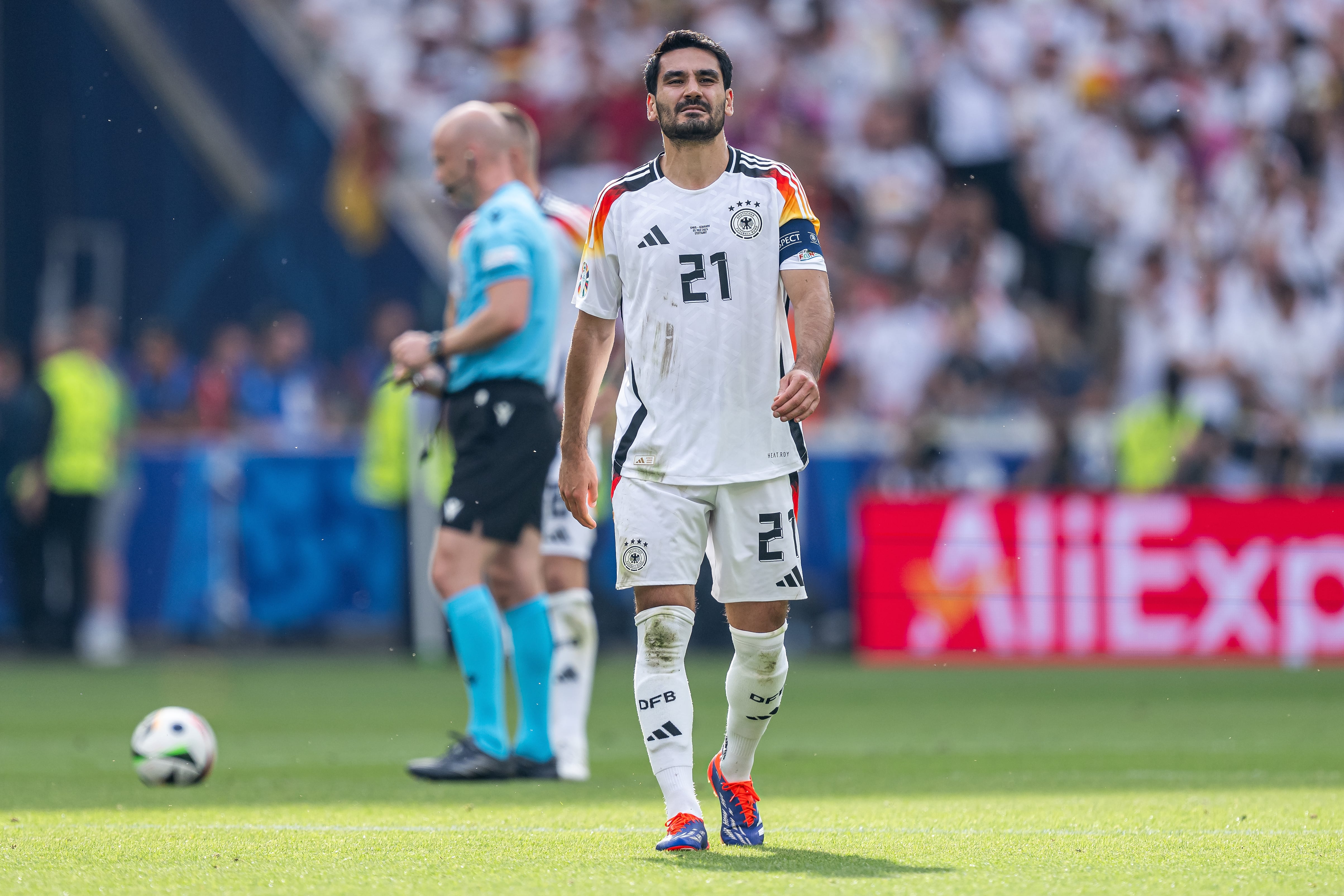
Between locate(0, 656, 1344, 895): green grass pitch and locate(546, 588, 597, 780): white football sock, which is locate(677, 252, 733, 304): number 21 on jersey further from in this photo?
locate(546, 588, 597, 780): white football sock

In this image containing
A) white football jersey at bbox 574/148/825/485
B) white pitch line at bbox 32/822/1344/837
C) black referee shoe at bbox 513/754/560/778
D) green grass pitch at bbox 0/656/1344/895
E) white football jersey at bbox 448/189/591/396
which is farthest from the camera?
white football jersey at bbox 448/189/591/396

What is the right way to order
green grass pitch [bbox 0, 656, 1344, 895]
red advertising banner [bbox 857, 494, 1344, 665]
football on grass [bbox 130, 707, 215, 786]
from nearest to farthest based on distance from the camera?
green grass pitch [bbox 0, 656, 1344, 895] < football on grass [bbox 130, 707, 215, 786] < red advertising banner [bbox 857, 494, 1344, 665]

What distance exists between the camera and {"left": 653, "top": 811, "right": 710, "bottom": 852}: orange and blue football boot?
5043mm

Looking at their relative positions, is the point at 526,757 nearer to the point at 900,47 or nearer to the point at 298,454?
the point at 298,454

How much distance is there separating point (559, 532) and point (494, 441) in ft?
1.68

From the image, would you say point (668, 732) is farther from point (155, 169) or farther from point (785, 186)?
point (155, 169)

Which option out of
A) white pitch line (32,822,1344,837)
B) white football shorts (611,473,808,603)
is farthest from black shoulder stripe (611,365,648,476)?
white pitch line (32,822,1344,837)

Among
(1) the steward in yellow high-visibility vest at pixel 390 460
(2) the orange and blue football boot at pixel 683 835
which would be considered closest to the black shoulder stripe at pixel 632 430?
(2) the orange and blue football boot at pixel 683 835

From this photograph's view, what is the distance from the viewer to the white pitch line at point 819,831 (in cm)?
546

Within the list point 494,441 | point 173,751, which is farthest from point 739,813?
point 173,751

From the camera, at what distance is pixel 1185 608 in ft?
40.0

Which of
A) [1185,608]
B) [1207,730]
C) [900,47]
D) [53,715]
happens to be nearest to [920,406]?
[1185,608]

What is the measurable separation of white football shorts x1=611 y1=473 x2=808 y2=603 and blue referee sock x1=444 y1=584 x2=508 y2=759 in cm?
200

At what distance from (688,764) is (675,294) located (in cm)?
126
